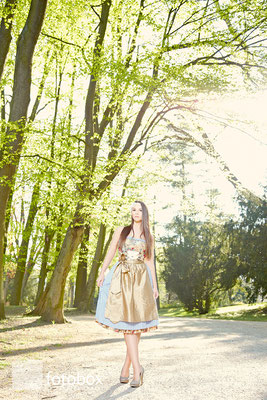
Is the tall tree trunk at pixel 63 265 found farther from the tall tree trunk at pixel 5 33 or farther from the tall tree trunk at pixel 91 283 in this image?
the tall tree trunk at pixel 91 283

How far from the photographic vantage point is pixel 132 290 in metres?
4.75

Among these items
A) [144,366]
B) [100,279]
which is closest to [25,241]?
[144,366]

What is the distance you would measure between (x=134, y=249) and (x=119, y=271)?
0.30m

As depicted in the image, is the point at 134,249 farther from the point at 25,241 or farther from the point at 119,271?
the point at 25,241

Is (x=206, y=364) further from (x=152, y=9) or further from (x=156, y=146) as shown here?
(x=156, y=146)

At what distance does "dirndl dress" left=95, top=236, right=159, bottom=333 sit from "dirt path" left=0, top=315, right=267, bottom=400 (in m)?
0.72

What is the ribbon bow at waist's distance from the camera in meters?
4.80

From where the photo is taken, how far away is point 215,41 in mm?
11750

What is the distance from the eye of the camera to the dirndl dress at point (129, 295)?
4.70 metres

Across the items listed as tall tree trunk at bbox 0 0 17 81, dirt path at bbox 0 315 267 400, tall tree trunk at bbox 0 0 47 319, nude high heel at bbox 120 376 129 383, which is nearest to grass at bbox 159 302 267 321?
dirt path at bbox 0 315 267 400

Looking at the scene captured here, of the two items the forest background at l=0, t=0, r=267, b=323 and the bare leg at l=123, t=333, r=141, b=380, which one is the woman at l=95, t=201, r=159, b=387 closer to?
the bare leg at l=123, t=333, r=141, b=380

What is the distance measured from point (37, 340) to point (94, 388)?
5.03m

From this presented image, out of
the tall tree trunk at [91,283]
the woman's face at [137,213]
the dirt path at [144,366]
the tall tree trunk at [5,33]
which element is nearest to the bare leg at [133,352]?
the dirt path at [144,366]

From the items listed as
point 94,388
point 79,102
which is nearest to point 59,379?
point 94,388
